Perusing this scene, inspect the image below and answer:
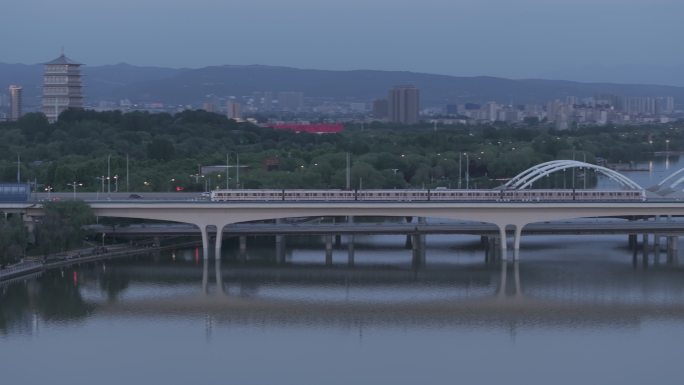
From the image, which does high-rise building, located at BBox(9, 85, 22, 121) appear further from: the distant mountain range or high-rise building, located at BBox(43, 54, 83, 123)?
the distant mountain range

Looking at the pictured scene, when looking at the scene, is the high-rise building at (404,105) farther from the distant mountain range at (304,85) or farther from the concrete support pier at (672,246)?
the concrete support pier at (672,246)

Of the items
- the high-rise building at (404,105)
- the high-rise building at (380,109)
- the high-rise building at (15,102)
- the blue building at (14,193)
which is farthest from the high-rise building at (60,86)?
the high-rise building at (380,109)

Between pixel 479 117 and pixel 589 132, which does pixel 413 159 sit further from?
pixel 479 117

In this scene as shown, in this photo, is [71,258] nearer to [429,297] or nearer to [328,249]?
[328,249]

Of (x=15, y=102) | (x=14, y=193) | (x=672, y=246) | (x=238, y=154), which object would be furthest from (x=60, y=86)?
(x=672, y=246)

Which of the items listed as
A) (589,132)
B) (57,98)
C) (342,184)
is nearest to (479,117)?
(589,132)

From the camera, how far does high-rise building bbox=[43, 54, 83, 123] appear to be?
61750 mm

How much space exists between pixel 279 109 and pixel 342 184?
4440 inches

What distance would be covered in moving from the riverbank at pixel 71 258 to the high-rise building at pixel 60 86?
106 ft

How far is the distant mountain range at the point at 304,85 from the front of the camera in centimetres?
16088

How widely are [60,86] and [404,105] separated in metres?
58.1

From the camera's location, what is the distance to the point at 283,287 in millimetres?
25422

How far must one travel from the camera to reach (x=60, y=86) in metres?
62.7

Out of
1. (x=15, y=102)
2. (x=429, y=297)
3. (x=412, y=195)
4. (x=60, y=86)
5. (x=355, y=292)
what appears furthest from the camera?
(x=15, y=102)
